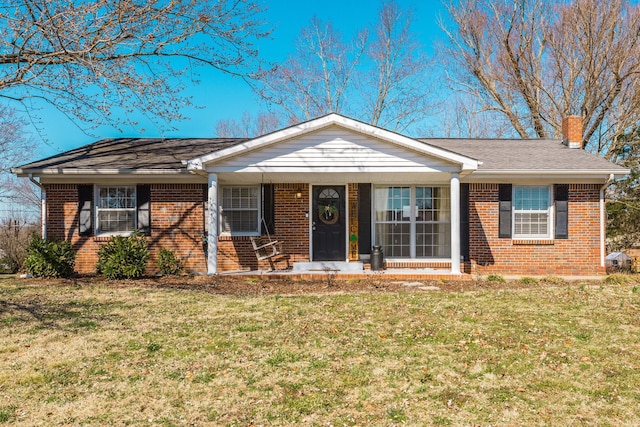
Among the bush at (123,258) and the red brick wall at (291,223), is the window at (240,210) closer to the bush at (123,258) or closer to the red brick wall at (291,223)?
the red brick wall at (291,223)

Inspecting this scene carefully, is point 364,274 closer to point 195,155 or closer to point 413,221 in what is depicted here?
point 413,221

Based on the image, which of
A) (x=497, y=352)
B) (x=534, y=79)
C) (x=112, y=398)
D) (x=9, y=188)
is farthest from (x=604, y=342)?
(x=9, y=188)

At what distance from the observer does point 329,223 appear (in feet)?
40.0

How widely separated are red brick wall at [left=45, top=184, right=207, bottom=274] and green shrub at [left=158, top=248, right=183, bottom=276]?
383mm

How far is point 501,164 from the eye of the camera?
11375mm

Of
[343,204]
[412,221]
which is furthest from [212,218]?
[412,221]

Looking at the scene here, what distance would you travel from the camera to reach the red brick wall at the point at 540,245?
11.6m

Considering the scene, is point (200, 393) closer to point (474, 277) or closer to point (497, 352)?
point (497, 352)

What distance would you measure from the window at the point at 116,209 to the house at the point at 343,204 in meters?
0.03

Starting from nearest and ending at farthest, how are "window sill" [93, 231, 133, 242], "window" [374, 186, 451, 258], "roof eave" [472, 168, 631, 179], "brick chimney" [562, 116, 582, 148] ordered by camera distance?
1. "roof eave" [472, 168, 631, 179]
2. "window sill" [93, 231, 133, 242]
3. "window" [374, 186, 451, 258]
4. "brick chimney" [562, 116, 582, 148]

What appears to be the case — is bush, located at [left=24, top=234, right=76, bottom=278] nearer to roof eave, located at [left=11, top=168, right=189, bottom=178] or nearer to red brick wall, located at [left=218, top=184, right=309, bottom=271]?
roof eave, located at [left=11, top=168, right=189, bottom=178]

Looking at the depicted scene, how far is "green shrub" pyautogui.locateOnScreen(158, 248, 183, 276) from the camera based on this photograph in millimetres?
11211

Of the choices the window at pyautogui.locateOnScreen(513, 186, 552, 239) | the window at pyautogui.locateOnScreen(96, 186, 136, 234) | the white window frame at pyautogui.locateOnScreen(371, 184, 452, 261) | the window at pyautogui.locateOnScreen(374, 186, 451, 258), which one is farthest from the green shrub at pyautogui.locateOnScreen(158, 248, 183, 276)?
the window at pyautogui.locateOnScreen(513, 186, 552, 239)

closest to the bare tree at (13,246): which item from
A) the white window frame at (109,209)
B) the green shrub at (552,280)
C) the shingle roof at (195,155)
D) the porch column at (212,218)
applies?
the shingle roof at (195,155)
